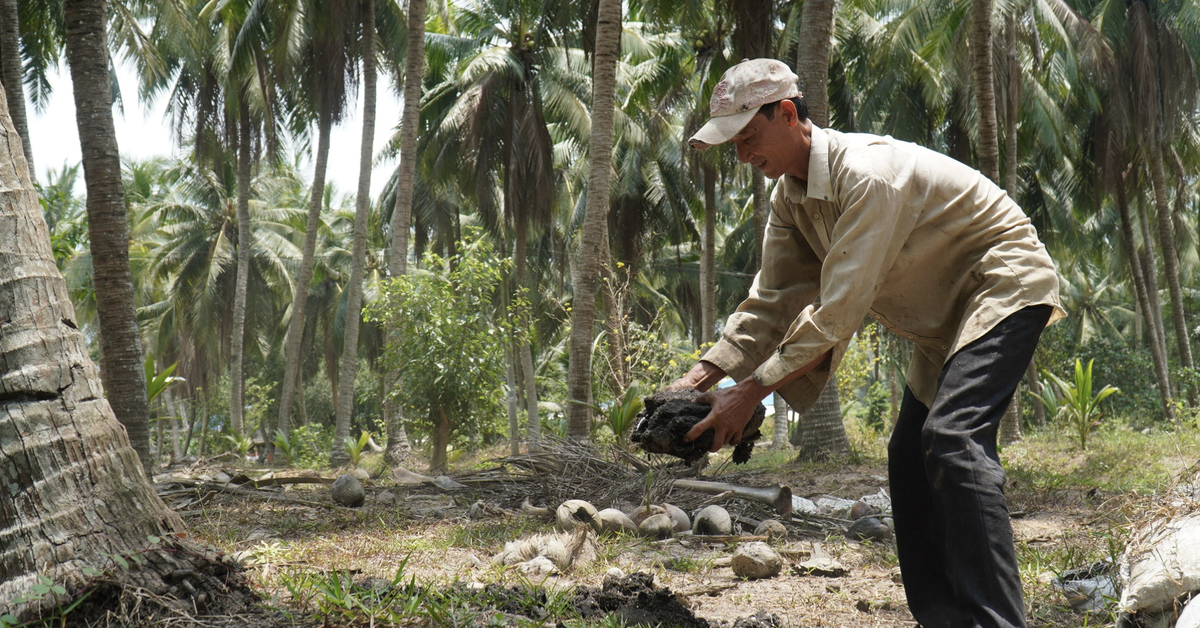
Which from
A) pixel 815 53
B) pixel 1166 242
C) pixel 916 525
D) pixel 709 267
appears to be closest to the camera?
pixel 916 525

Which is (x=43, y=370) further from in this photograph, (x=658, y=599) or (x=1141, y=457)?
(x=1141, y=457)

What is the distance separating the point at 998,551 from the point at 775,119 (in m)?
1.38

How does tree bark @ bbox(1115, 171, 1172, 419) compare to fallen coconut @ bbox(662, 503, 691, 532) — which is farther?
tree bark @ bbox(1115, 171, 1172, 419)

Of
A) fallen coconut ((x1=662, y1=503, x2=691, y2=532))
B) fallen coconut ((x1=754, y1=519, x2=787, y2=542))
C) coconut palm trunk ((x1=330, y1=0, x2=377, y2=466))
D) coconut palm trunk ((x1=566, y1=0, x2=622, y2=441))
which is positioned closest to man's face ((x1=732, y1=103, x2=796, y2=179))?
fallen coconut ((x1=754, y1=519, x2=787, y2=542))

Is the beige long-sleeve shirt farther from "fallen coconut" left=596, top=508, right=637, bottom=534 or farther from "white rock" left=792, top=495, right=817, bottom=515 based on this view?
"white rock" left=792, top=495, right=817, bottom=515

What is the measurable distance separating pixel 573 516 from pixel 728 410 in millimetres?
2753

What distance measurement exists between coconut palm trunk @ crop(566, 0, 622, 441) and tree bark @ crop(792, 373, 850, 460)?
2.66 metres

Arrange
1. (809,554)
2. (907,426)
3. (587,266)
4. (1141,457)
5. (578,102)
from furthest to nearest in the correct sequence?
(578,102)
(587,266)
(1141,457)
(809,554)
(907,426)

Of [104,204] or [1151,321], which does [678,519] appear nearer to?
[104,204]

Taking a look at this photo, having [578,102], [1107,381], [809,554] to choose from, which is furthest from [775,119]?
[1107,381]

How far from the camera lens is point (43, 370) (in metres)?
2.41

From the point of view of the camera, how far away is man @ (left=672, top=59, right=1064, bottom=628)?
2188 millimetres

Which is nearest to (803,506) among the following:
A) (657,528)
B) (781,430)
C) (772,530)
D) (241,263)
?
(772,530)

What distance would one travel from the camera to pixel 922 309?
8.52 feet
